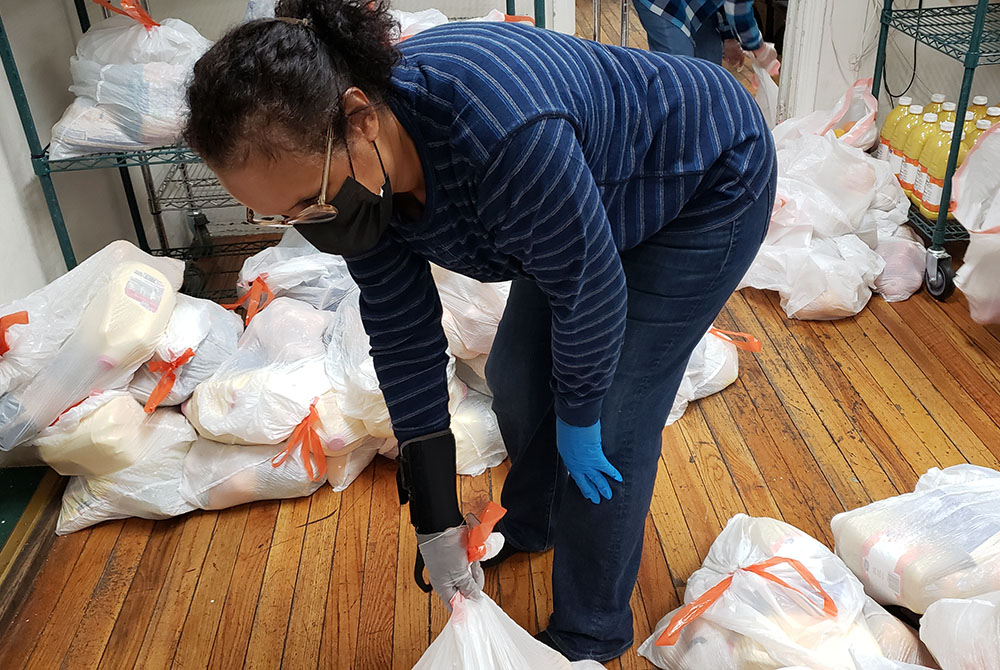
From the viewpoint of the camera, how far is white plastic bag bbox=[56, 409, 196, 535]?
165cm

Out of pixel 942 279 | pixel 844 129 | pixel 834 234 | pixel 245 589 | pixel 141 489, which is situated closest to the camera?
pixel 245 589

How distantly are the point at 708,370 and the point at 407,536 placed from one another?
29.2 inches

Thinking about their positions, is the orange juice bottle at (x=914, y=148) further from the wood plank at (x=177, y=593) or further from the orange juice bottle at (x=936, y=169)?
the wood plank at (x=177, y=593)

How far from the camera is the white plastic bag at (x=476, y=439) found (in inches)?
68.3

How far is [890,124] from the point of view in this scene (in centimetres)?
252

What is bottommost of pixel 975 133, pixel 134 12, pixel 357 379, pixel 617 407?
pixel 357 379

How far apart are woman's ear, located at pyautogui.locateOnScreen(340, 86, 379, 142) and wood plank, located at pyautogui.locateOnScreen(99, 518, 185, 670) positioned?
1.03 m

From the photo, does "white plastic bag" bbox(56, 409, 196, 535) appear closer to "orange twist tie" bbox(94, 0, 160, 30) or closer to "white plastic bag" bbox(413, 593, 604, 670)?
"white plastic bag" bbox(413, 593, 604, 670)

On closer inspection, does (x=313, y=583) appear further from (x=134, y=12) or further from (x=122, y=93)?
(x=134, y=12)

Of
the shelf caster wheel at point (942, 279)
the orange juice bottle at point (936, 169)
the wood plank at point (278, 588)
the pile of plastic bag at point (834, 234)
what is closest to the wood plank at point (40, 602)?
the wood plank at point (278, 588)

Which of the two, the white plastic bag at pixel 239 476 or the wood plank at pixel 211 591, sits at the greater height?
the white plastic bag at pixel 239 476

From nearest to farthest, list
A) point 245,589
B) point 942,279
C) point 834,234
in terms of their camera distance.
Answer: point 245,589 < point 942,279 < point 834,234

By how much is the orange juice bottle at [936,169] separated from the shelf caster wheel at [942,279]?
0.15 metres

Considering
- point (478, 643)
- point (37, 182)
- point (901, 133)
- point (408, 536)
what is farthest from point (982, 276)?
point (37, 182)
